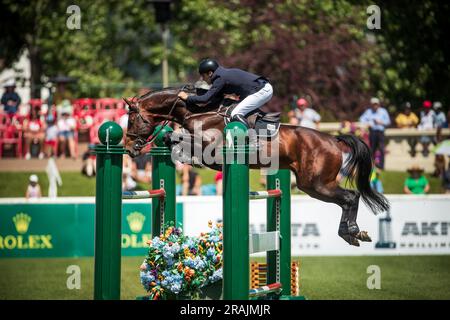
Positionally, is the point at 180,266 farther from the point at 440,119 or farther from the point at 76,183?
the point at 440,119

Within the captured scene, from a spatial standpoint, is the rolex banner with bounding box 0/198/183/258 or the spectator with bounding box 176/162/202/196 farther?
the spectator with bounding box 176/162/202/196

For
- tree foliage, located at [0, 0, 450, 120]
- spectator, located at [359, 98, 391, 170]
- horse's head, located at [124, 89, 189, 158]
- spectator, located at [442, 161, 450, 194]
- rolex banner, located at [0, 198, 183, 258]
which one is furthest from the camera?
tree foliage, located at [0, 0, 450, 120]

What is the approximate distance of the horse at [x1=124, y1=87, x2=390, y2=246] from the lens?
319 inches

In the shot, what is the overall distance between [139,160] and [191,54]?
34.5 ft

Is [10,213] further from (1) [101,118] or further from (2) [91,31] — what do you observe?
(2) [91,31]

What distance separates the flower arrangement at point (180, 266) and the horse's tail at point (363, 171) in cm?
168

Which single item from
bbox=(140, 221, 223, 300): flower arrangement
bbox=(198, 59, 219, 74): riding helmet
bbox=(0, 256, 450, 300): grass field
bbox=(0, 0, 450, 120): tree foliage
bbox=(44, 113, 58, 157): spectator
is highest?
bbox=(0, 0, 450, 120): tree foliage

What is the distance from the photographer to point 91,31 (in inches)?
1075

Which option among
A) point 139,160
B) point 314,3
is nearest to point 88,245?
point 139,160

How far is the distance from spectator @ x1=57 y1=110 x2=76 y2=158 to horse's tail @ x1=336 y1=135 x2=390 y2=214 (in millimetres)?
11035

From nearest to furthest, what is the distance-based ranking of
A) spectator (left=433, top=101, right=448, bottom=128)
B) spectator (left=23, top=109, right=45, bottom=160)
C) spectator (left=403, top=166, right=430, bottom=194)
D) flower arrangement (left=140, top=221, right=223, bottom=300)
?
flower arrangement (left=140, top=221, right=223, bottom=300)
spectator (left=403, top=166, right=430, bottom=194)
spectator (left=433, top=101, right=448, bottom=128)
spectator (left=23, top=109, right=45, bottom=160)

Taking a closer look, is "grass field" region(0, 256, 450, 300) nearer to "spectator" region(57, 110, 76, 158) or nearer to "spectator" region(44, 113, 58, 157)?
"spectator" region(44, 113, 58, 157)

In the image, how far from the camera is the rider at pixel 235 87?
7.74 meters

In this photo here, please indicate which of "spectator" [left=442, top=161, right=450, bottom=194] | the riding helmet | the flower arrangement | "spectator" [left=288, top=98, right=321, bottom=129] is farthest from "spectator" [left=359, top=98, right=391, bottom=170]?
the flower arrangement
